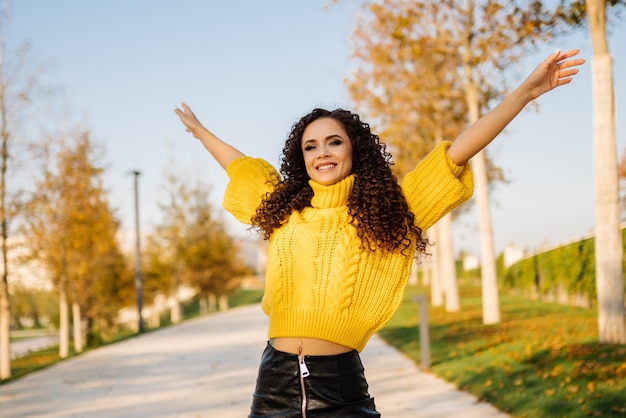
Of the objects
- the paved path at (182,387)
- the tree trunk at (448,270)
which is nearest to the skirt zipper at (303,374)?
the paved path at (182,387)

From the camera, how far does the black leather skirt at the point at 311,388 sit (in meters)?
2.54

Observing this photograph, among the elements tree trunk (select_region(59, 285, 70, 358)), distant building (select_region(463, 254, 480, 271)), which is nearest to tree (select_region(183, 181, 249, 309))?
distant building (select_region(463, 254, 480, 271))

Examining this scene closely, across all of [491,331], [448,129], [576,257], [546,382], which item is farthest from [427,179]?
[448,129]

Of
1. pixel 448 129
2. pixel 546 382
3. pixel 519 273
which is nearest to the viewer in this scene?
pixel 546 382

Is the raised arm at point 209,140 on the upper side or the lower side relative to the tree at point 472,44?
lower

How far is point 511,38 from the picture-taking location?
15.3 meters

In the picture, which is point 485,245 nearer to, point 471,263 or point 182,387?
point 182,387

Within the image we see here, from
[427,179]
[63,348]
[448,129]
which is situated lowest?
[63,348]

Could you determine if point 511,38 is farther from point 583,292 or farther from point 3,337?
point 3,337

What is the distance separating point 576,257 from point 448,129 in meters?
6.22

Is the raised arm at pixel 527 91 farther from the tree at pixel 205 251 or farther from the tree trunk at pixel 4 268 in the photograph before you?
the tree at pixel 205 251

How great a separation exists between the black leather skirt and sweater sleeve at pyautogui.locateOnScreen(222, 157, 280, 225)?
26.6 inches

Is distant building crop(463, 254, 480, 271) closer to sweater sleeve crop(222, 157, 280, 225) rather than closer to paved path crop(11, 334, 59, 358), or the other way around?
paved path crop(11, 334, 59, 358)

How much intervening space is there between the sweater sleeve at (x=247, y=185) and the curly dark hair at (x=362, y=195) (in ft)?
0.22
